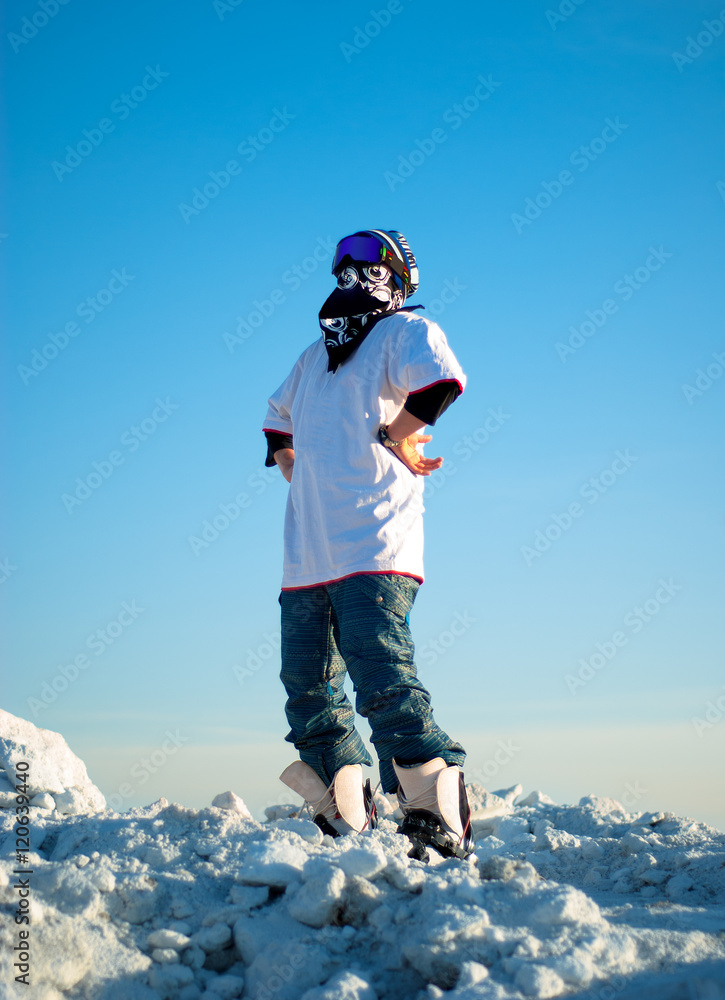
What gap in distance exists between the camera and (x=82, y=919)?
2.45 metres

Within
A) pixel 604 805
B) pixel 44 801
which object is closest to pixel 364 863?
pixel 44 801

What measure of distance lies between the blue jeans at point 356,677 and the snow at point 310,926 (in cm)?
46

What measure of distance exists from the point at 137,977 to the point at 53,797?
246 centimetres

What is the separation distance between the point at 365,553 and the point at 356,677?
49 cm

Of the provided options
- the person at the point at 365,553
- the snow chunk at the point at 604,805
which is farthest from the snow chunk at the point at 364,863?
the snow chunk at the point at 604,805

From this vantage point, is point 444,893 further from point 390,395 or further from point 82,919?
point 390,395

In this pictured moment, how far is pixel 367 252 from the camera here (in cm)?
393

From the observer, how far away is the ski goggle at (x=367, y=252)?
3926mm

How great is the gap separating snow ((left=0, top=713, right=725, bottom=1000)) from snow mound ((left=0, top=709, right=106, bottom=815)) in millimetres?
1299

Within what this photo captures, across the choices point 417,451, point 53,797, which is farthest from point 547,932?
point 53,797

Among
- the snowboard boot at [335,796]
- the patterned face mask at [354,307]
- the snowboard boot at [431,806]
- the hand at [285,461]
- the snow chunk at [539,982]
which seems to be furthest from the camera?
the hand at [285,461]

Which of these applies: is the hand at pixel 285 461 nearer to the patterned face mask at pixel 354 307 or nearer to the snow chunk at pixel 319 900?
the patterned face mask at pixel 354 307

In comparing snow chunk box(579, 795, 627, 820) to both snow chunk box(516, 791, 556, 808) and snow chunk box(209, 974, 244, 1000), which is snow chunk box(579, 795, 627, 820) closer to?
snow chunk box(516, 791, 556, 808)

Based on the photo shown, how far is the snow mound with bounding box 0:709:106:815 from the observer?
4.48 meters
